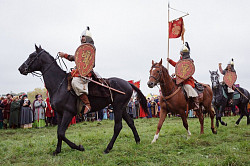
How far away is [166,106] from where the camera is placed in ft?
24.1

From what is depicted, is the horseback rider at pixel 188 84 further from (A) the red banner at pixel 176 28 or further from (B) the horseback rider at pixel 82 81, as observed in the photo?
(B) the horseback rider at pixel 82 81

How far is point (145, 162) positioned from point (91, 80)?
2580mm

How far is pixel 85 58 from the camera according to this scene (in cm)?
575

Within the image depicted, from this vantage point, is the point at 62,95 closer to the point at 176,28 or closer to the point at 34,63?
the point at 34,63

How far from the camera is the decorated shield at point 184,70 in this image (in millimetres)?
7793

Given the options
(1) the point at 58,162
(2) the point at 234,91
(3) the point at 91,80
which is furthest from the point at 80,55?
(2) the point at 234,91

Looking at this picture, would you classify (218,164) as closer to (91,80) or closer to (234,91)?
(91,80)

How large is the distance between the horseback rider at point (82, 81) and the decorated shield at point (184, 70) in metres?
3.37

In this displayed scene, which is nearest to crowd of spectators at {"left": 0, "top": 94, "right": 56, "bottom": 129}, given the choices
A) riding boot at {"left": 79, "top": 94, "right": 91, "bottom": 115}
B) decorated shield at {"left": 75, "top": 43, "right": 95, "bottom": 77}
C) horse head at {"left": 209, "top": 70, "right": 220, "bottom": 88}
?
riding boot at {"left": 79, "top": 94, "right": 91, "bottom": 115}

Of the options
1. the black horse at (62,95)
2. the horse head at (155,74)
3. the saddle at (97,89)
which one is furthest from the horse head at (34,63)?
the horse head at (155,74)

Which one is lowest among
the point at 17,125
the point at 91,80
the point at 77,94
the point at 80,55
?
the point at 17,125

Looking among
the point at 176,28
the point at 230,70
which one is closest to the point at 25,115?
the point at 176,28

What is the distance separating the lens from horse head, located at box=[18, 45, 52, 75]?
20.0 feet

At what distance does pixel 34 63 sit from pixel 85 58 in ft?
5.14
